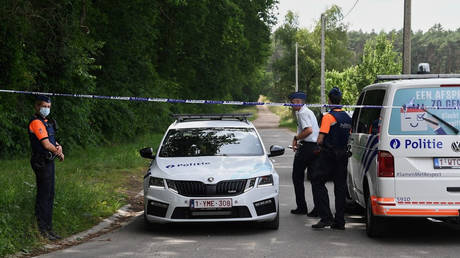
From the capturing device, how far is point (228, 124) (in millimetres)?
10398

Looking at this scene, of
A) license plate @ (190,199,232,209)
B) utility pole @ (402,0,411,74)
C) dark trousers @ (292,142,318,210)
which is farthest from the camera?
utility pole @ (402,0,411,74)

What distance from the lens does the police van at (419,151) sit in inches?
301

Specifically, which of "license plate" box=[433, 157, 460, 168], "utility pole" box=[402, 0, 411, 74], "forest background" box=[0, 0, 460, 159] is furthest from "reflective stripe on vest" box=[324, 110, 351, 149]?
"utility pole" box=[402, 0, 411, 74]

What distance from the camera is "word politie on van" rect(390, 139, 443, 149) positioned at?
7664 mm

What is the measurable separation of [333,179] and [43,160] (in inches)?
147

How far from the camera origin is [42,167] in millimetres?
8250

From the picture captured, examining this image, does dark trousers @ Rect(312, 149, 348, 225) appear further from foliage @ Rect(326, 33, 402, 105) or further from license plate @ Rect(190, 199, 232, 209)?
foliage @ Rect(326, 33, 402, 105)

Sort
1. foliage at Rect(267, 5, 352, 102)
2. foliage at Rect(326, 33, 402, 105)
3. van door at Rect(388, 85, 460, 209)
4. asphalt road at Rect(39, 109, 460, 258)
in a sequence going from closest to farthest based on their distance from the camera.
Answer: asphalt road at Rect(39, 109, 460, 258)
van door at Rect(388, 85, 460, 209)
foliage at Rect(326, 33, 402, 105)
foliage at Rect(267, 5, 352, 102)

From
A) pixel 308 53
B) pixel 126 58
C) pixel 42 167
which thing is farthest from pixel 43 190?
pixel 308 53

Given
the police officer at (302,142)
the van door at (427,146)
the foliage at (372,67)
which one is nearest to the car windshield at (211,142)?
the police officer at (302,142)

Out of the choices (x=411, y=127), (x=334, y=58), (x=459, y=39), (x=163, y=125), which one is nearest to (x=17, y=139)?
(x=411, y=127)

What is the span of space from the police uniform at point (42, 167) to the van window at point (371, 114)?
12.7 ft

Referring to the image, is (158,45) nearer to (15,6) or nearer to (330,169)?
(15,6)

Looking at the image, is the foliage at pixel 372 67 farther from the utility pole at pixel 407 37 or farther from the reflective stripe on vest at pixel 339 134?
the reflective stripe on vest at pixel 339 134
